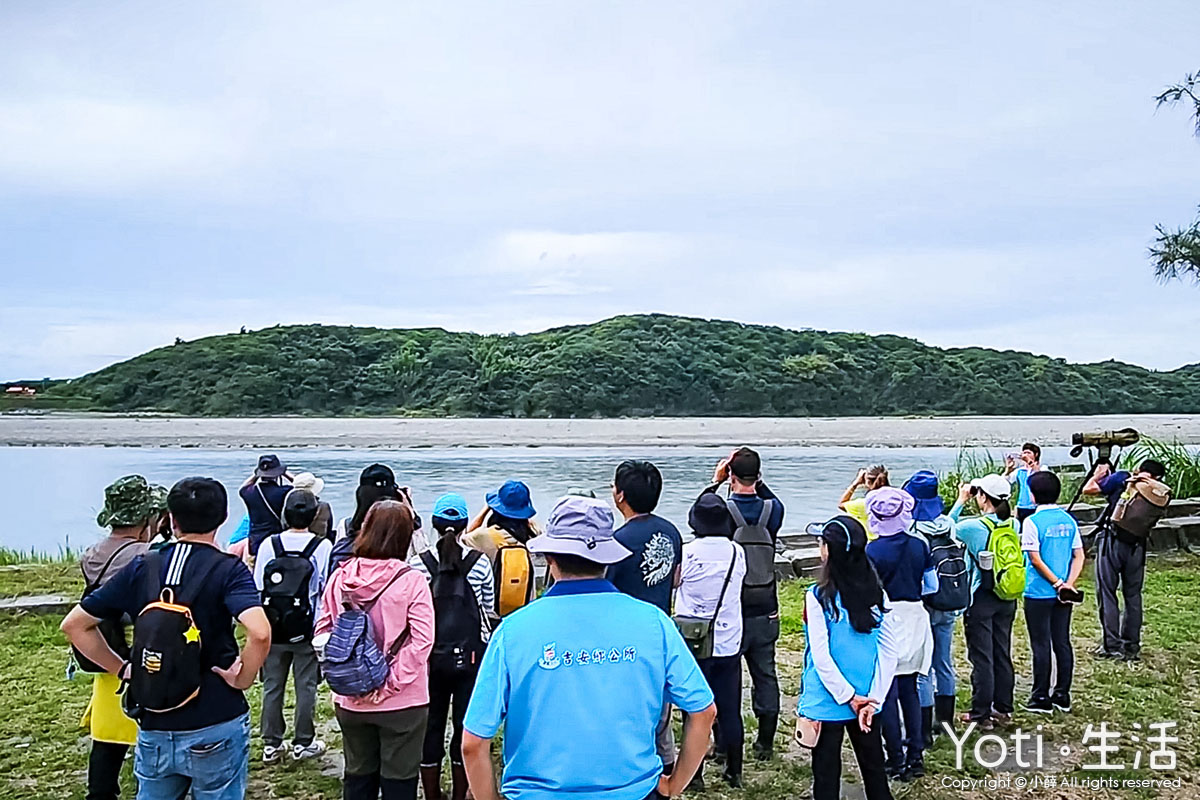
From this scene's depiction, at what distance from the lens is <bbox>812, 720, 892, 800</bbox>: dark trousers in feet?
13.3

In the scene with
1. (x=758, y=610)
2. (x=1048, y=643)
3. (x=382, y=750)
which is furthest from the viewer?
(x=1048, y=643)

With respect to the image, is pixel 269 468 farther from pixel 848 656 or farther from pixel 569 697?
pixel 569 697

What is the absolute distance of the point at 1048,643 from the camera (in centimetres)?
599

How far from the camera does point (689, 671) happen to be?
2611 millimetres

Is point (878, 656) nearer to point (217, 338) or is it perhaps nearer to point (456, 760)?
point (456, 760)

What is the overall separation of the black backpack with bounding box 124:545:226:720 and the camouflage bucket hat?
26.2 inches

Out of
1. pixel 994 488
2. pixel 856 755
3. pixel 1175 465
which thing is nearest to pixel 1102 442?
pixel 1175 465

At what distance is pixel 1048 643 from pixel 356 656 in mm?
4238

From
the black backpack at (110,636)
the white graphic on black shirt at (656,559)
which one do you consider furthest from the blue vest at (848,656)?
the black backpack at (110,636)

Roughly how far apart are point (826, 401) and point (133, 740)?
60.3 meters

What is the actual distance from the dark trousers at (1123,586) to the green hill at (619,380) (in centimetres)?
5162

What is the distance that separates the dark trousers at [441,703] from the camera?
14.3 feet

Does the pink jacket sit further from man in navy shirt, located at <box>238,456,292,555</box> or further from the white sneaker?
man in navy shirt, located at <box>238,456,292,555</box>

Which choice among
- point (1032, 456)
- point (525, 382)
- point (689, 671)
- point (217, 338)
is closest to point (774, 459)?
point (1032, 456)
